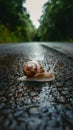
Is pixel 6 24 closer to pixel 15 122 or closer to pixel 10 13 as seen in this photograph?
pixel 10 13

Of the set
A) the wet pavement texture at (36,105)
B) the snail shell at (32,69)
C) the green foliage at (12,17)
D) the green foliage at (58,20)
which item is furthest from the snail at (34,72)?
the green foliage at (58,20)

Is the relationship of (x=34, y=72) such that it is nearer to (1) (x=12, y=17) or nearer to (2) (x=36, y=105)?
(2) (x=36, y=105)

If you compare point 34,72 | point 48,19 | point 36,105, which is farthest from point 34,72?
point 48,19

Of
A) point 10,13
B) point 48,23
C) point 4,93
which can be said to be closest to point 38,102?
point 4,93

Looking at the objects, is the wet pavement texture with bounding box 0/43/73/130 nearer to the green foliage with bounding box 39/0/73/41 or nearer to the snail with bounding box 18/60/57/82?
the snail with bounding box 18/60/57/82

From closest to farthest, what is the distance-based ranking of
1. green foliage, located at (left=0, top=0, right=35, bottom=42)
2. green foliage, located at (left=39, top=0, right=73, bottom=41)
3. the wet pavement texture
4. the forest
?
the wet pavement texture < green foliage, located at (left=0, top=0, right=35, bottom=42) < the forest < green foliage, located at (left=39, top=0, right=73, bottom=41)

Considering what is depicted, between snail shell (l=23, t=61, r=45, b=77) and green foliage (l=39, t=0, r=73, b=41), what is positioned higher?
snail shell (l=23, t=61, r=45, b=77)

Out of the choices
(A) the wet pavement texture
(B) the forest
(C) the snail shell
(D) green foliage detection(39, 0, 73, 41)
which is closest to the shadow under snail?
(C) the snail shell

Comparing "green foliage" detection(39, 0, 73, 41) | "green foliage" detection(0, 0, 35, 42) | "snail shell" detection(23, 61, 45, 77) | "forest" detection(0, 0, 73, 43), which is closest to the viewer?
"snail shell" detection(23, 61, 45, 77)

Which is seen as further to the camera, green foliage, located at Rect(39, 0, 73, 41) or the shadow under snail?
green foliage, located at Rect(39, 0, 73, 41)
